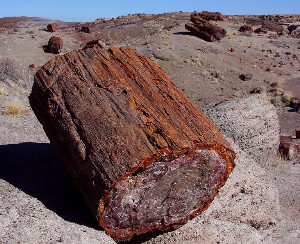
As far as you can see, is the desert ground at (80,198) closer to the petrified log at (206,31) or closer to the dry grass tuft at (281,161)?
the dry grass tuft at (281,161)

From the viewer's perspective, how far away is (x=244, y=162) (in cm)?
938

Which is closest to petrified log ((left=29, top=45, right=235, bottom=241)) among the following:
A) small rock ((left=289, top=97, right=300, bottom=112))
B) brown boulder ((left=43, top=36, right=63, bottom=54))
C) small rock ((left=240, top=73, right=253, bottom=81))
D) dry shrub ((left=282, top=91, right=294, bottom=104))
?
small rock ((left=289, top=97, right=300, bottom=112))

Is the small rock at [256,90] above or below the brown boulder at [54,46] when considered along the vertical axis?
below

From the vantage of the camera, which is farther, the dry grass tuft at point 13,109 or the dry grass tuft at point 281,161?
the dry grass tuft at point 281,161

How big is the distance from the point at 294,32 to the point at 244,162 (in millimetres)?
35669

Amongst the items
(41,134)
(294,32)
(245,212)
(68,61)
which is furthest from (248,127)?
(294,32)

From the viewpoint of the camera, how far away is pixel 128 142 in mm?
5961

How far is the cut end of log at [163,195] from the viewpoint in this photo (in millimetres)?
6094

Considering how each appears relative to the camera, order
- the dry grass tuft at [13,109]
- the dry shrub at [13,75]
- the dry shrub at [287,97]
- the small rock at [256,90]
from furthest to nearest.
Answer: the small rock at [256,90] < the dry shrub at [287,97] < the dry shrub at [13,75] < the dry grass tuft at [13,109]

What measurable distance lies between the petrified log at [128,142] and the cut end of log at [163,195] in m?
0.01

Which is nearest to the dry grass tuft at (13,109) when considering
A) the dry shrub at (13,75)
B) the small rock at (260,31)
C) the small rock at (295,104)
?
the dry shrub at (13,75)

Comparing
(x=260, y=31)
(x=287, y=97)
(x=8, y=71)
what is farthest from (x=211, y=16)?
(x=8, y=71)

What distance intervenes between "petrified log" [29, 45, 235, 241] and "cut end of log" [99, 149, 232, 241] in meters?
0.01

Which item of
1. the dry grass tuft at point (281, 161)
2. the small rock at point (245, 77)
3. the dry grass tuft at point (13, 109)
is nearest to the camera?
the dry grass tuft at point (13, 109)
